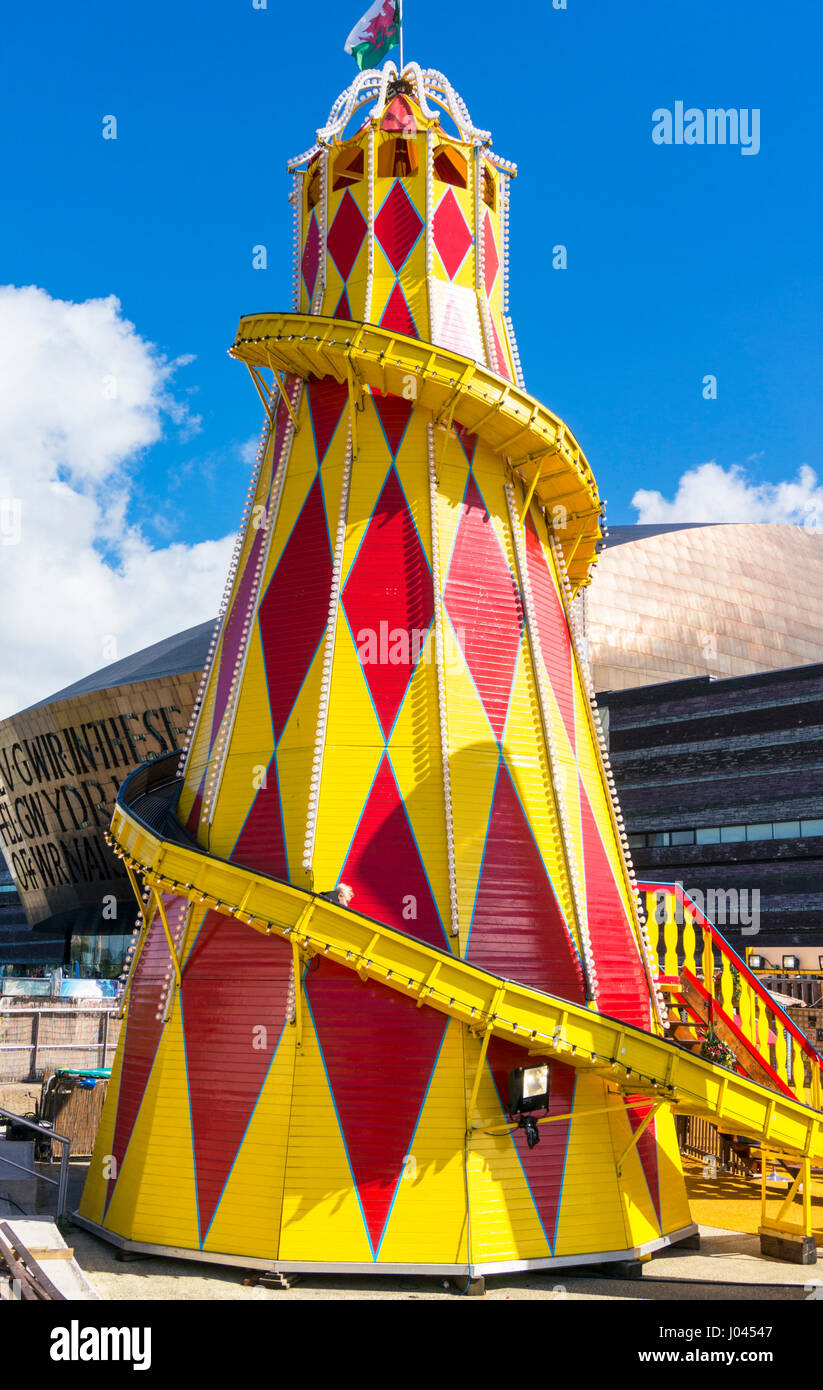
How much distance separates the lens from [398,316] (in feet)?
67.3

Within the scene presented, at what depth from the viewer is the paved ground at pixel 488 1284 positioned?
1399 centimetres

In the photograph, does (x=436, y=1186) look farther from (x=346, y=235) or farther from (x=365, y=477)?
(x=346, y=235)

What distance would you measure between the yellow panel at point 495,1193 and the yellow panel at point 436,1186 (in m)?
0.16

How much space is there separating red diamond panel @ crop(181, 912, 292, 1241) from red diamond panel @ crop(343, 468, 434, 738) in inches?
150

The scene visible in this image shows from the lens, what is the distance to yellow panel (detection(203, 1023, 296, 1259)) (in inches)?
581

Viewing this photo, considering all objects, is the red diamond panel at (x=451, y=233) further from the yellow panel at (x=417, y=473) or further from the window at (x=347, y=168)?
the yellow panel at (x=417, y=473)

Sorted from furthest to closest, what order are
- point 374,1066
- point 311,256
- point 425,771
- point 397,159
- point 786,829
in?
point 786,829, point 311,256, point 397,159, point 425,771, point 374,1066

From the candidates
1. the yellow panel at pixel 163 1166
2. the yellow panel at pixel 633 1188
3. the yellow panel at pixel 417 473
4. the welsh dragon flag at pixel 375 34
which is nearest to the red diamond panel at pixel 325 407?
the yellow panel at pixel 417 473

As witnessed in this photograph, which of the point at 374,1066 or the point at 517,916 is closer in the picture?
the point at 374,1066

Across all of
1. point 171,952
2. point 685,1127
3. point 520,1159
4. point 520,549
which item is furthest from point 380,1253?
point 685,1127

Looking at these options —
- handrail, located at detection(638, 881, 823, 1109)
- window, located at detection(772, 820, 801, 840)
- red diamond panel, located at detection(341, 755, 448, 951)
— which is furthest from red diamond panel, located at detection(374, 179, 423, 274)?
window, located at detection(772, 820, 801, 840)

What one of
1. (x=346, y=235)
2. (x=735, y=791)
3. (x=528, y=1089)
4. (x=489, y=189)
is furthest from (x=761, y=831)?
(x=528, y=1089)

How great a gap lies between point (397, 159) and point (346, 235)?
177cm

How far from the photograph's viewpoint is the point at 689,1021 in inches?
834
